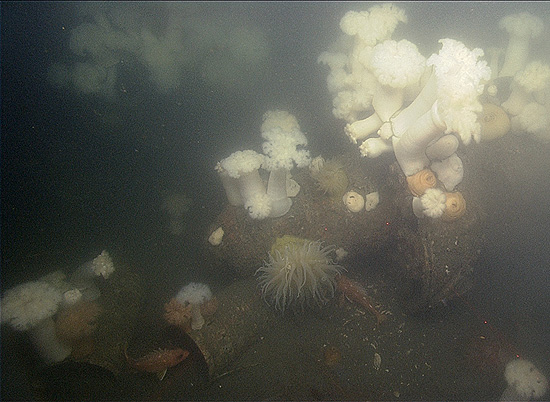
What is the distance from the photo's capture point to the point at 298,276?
329cm

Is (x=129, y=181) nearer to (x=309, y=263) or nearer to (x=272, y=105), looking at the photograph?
(x=272, y=105)

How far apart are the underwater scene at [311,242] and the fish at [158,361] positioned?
2 cm

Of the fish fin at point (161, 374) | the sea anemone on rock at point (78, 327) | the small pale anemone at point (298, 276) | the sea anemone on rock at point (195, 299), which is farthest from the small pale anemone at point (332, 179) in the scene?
the sea anemone on rock at point (78, 327)

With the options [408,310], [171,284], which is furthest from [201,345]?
[408,310]

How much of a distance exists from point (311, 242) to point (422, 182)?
159 centimetres

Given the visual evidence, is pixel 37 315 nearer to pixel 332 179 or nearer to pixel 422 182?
pixel 332 179

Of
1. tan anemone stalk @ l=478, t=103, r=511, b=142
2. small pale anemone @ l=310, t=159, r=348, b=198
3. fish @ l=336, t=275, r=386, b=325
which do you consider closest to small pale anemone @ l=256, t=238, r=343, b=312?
fish @ l=336, t=275, r=386, b=325

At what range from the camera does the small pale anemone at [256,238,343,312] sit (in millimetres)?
3271

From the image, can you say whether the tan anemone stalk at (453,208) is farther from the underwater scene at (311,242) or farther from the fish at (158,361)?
the fish at (158,361)

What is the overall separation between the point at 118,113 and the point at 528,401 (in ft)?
28.3

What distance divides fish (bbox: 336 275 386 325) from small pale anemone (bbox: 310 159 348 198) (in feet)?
4.04

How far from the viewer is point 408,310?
347cm

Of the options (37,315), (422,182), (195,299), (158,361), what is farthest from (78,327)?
(422,182)

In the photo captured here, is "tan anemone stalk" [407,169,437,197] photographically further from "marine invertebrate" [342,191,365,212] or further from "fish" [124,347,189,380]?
"fish" [124,347,189,380]
